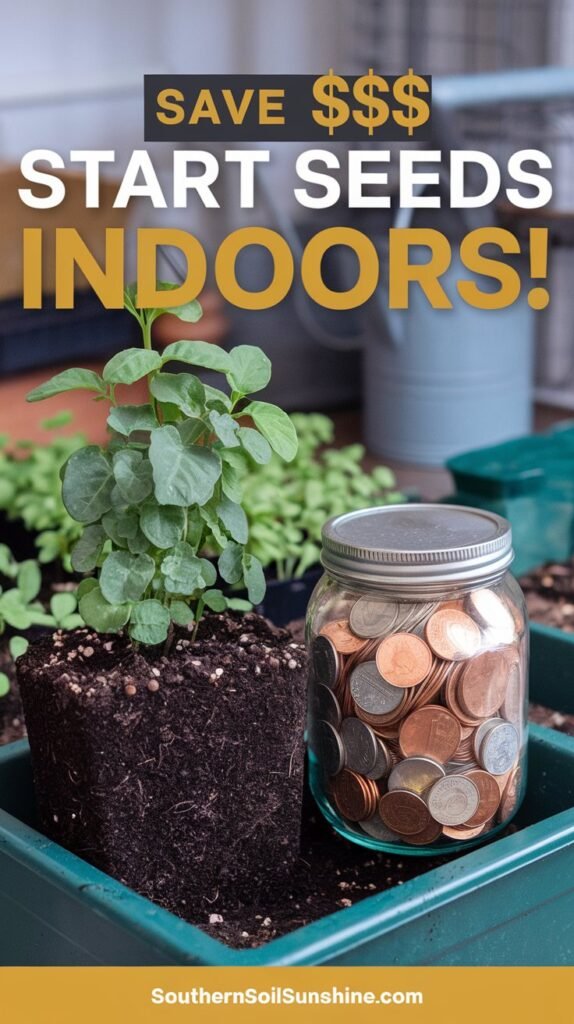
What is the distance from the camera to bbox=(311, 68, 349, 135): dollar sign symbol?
44.9 inches

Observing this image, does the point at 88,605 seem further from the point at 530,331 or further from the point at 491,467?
the point at 530,331

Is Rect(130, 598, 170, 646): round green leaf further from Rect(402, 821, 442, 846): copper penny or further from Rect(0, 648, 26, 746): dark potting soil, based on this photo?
Rect(0, 648, 26, 746): dark potting soil

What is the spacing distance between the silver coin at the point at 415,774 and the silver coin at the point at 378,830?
0.04 m

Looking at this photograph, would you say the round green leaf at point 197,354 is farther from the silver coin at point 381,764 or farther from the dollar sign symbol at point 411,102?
the dollar sign symbol at point 411,102

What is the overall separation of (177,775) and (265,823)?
0.27ft

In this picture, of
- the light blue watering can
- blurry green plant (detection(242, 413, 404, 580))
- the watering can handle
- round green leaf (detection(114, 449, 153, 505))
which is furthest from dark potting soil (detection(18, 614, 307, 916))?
the light blue watering can

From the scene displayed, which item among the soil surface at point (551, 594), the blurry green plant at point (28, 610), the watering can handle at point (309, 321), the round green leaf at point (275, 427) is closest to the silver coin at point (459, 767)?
the round green leaf at point (275, 427)

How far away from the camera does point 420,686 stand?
2.81 ft

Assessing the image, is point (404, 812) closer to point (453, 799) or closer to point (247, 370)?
point (453, 799)

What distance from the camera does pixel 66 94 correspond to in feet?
10.8

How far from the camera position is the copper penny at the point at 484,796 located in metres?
0.88
